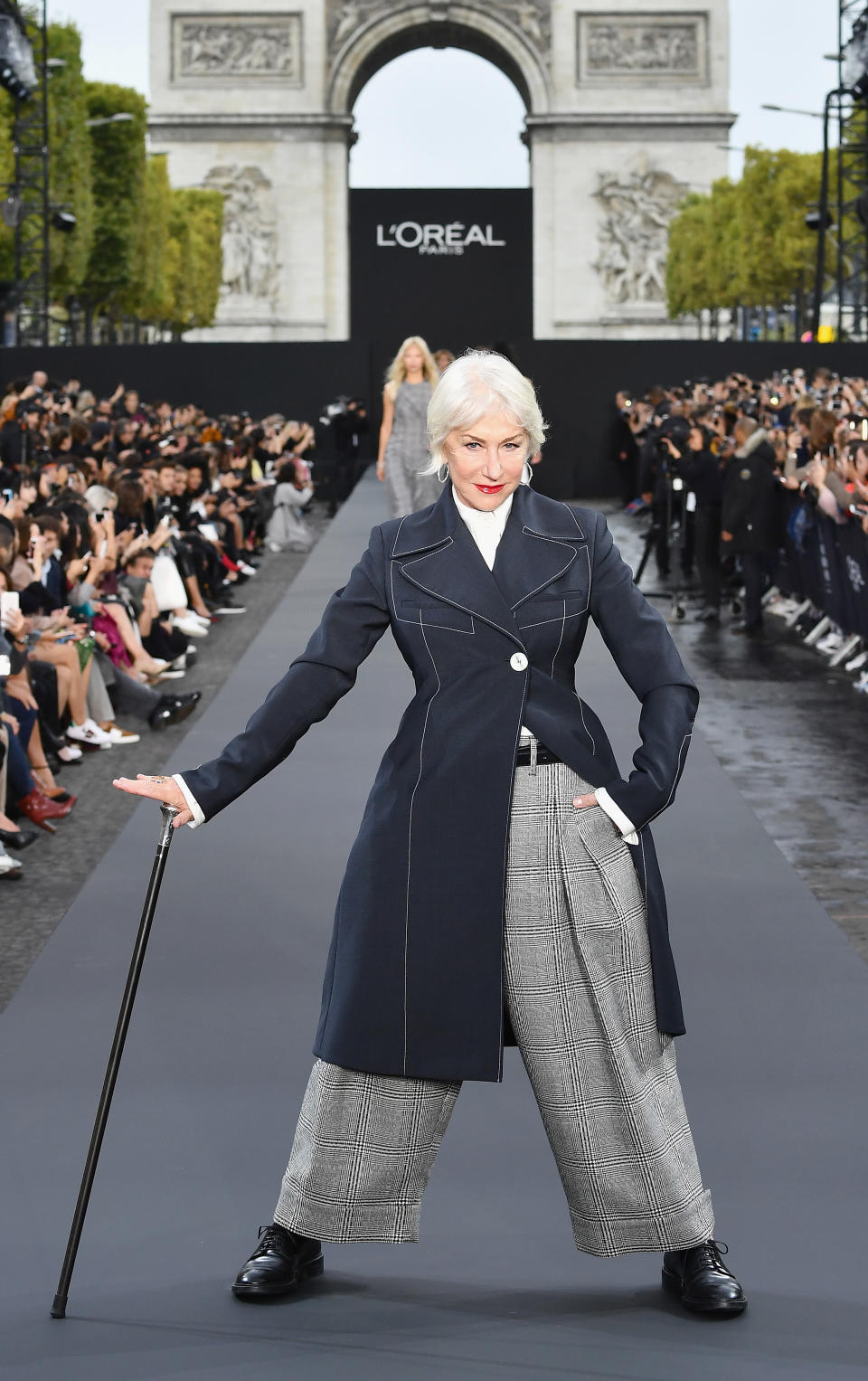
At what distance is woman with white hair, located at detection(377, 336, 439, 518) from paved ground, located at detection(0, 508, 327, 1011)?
1.41 meters

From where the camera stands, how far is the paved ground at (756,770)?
6.61m

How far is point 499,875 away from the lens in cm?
290

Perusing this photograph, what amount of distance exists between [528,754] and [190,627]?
10204 millimetres

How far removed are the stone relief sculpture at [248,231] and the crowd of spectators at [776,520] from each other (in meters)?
33.0

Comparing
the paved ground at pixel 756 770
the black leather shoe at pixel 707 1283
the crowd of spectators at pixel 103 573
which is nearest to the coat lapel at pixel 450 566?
the black leather shoe at pixel 707 1283

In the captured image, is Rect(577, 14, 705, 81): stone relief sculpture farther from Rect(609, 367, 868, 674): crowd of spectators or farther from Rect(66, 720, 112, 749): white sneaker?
Rect(66, 720, 112, 749): white sneaker

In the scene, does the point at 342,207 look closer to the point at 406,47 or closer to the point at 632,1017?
the point at 406,47

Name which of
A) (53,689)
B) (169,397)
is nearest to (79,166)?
(169,397)

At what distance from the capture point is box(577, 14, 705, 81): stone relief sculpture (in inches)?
1868

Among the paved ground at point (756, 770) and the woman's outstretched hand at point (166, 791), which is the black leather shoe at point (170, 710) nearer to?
the paved ground at point (756, 770)

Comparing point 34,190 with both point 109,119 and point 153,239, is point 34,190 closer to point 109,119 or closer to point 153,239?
point 109,119

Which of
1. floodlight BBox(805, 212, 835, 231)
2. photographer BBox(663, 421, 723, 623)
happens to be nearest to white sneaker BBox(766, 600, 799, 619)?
photographer BBox(663, 421, 723, 623)

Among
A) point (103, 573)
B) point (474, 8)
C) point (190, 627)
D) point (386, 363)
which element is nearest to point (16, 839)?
point (103, 573)

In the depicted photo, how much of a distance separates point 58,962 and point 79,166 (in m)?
33.2
